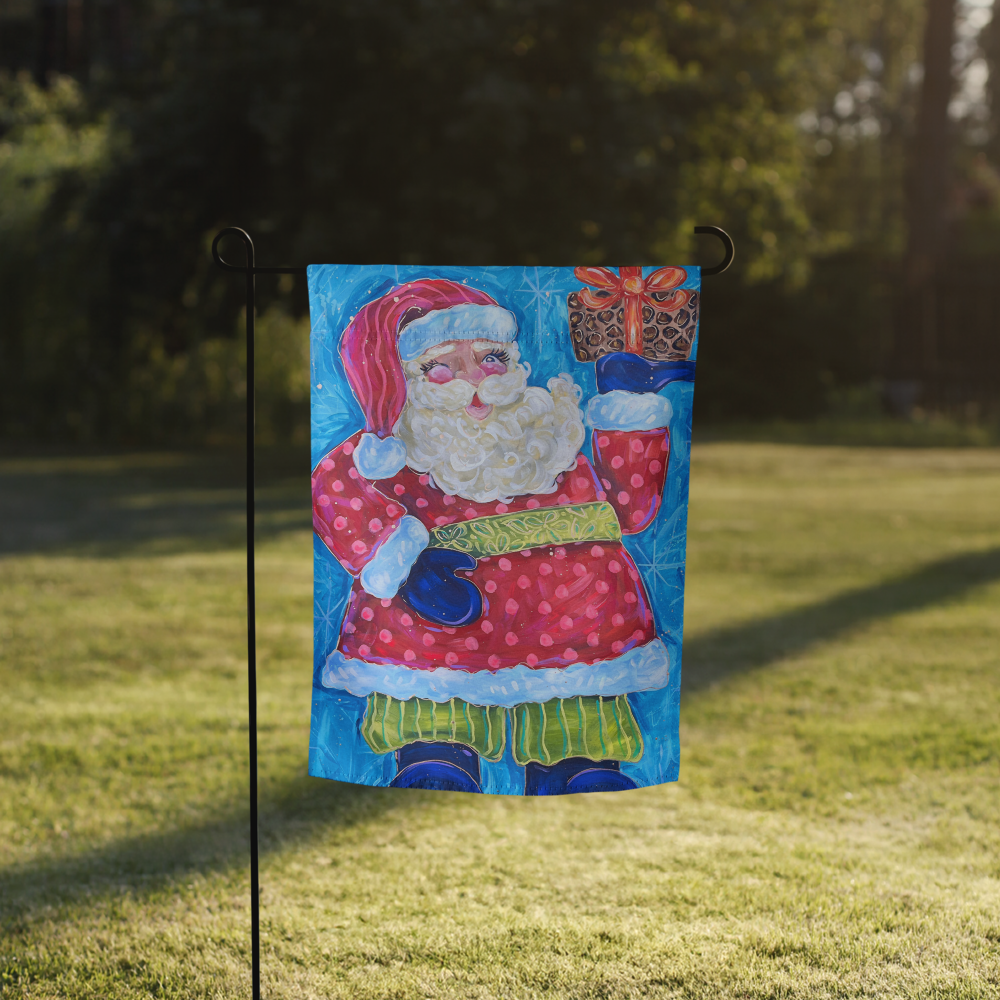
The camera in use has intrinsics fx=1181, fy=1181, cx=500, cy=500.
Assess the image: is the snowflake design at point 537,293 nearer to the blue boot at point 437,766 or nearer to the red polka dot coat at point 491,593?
the red polka dot coat at point 491,593

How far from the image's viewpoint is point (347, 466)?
260 centimetres

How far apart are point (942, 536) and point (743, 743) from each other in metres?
5.63

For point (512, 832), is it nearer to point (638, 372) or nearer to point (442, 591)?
point (442, 591)

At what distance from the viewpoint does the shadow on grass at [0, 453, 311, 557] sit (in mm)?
9086

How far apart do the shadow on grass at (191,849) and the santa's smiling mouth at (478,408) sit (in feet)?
5.64

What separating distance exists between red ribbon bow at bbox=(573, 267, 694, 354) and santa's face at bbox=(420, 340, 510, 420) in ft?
0.74

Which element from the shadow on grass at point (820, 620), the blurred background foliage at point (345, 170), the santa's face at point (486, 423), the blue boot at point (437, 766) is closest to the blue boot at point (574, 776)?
the blue boot at point (437, 766)

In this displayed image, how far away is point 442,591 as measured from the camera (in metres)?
2.60

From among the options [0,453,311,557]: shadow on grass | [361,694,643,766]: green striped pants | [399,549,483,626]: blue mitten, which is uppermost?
[399,549,483,626]: blue mitten

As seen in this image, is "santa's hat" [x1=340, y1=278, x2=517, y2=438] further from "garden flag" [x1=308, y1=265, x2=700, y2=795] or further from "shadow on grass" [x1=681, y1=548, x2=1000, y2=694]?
"shadow on grass" [x1=681, y1=548, x2=1000, y2=694]

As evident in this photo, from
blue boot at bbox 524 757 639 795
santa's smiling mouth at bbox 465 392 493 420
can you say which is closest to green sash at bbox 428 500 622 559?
santa's smiling mouth at bbox 465 392 493 420

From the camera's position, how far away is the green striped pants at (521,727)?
261 centimetres

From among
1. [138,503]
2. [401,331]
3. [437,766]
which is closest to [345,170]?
[138,503]

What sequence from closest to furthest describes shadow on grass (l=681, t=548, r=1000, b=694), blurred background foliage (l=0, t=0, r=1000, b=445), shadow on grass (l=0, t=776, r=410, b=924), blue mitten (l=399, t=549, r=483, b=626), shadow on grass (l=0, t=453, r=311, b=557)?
blue mitten (l=399, t=549, r=483, b=626) → shadow on grass (l=0, t=776, r=410, b=924) → shadow on grass (l=681, t=548, r=1000, b=694) → shadow on grass (l=0, t=453, r=311, b=557) → blurred background foliage (l=0, t=0, r=1000, b=445)
